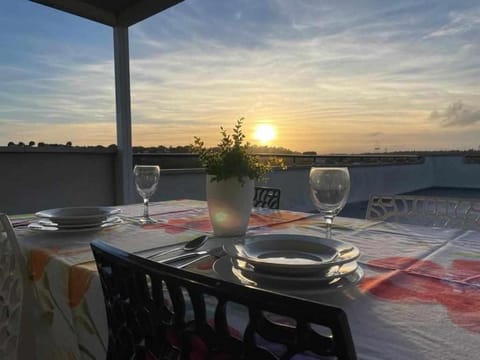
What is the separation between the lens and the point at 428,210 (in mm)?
1440

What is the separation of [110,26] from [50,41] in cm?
62

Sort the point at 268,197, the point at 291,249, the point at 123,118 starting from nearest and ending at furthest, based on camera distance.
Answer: the point at 291,249
the point at 268,197
the point at 123,118

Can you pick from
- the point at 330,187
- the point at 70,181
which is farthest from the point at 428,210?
the point at 70,181

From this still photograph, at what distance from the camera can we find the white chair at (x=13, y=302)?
0.95m

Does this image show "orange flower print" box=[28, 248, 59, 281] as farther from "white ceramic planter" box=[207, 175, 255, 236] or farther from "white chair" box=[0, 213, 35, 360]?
"white ceramic planter" box=[207, 175, 255, 236]

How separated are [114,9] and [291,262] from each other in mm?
3625

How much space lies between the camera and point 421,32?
4.07 metres

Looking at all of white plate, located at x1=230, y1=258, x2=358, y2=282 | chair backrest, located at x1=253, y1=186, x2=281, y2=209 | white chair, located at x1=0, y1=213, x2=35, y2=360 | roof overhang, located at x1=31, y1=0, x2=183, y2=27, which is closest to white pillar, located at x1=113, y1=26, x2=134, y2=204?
roof overhang, located at x1=31, y1=0, x2=183, y2=27

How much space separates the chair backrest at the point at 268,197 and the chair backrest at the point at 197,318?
54.2 inches

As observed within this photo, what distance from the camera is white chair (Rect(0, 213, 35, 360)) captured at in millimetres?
947

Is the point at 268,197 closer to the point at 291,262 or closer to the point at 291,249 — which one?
the point at 291,249

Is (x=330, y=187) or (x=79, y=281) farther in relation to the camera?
(x=330, y=187)

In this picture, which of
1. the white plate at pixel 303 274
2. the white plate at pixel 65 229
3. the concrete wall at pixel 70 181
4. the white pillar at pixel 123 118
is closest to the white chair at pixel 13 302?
the white plate at pixel 65 229

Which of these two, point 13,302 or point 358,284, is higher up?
point 358,284
